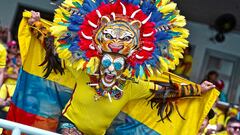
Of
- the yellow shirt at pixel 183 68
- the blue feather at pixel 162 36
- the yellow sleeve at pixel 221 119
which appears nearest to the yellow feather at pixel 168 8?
the blue feather at pixel 162 36

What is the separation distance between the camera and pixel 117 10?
15.7 feet

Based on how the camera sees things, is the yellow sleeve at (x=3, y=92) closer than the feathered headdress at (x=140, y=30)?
No

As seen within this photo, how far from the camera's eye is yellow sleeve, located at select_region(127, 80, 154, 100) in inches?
196

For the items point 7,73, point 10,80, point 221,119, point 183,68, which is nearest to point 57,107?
point 10,80

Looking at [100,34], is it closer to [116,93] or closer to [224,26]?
[116,93]

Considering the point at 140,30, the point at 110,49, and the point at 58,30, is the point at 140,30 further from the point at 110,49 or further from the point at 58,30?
the point at 58,30

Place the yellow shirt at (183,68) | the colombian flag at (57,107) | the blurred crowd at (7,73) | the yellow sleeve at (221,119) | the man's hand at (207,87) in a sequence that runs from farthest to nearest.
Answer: the yellow shirt at (183,68) → the yellow sleeve at (221,119) → the blurred crowd at (7,73) → the colombian flag at (57,107) → the man's hand at (207,87)

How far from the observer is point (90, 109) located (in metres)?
4.79

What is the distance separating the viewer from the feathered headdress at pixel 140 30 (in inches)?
188

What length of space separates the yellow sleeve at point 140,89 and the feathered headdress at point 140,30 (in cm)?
16

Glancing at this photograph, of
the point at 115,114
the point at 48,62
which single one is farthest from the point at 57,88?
the point at 115,114

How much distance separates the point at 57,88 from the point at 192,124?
130cm

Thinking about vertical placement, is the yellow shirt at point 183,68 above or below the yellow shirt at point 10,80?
above

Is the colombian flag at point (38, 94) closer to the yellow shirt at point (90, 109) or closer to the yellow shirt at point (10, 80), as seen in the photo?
the yellow shirt at point (90, 109)
